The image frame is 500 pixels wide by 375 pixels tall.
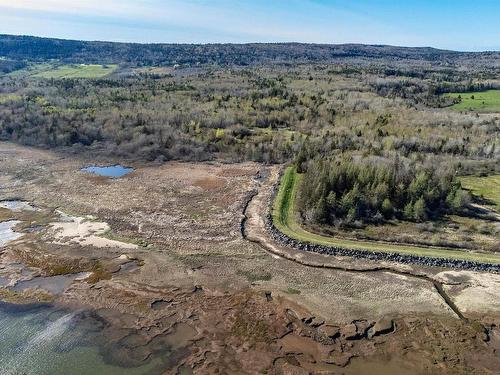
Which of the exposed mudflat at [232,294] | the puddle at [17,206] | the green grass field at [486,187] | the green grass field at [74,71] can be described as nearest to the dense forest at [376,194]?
the green grass field at [486,187]

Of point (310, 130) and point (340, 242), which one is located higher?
point (310, 130)

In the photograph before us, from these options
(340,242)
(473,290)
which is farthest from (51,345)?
(473,290)

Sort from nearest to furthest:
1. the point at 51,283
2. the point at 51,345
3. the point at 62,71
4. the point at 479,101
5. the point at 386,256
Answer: the point at 51,345
the point at 51,283
the point at 386,256
the point at 479,101
the point at 62,71

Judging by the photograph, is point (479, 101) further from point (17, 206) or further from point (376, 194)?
point (17, 206)

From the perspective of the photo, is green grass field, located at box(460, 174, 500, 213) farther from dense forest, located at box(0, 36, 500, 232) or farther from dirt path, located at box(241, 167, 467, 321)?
dirt path, located at box(241, 167, 467, 321)

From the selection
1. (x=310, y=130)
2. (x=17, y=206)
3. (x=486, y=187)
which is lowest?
(x=17, y=206)

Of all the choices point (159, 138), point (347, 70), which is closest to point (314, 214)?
point (159, 138)

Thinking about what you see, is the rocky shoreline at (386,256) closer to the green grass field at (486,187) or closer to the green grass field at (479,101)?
the green grass field at (486,187)
